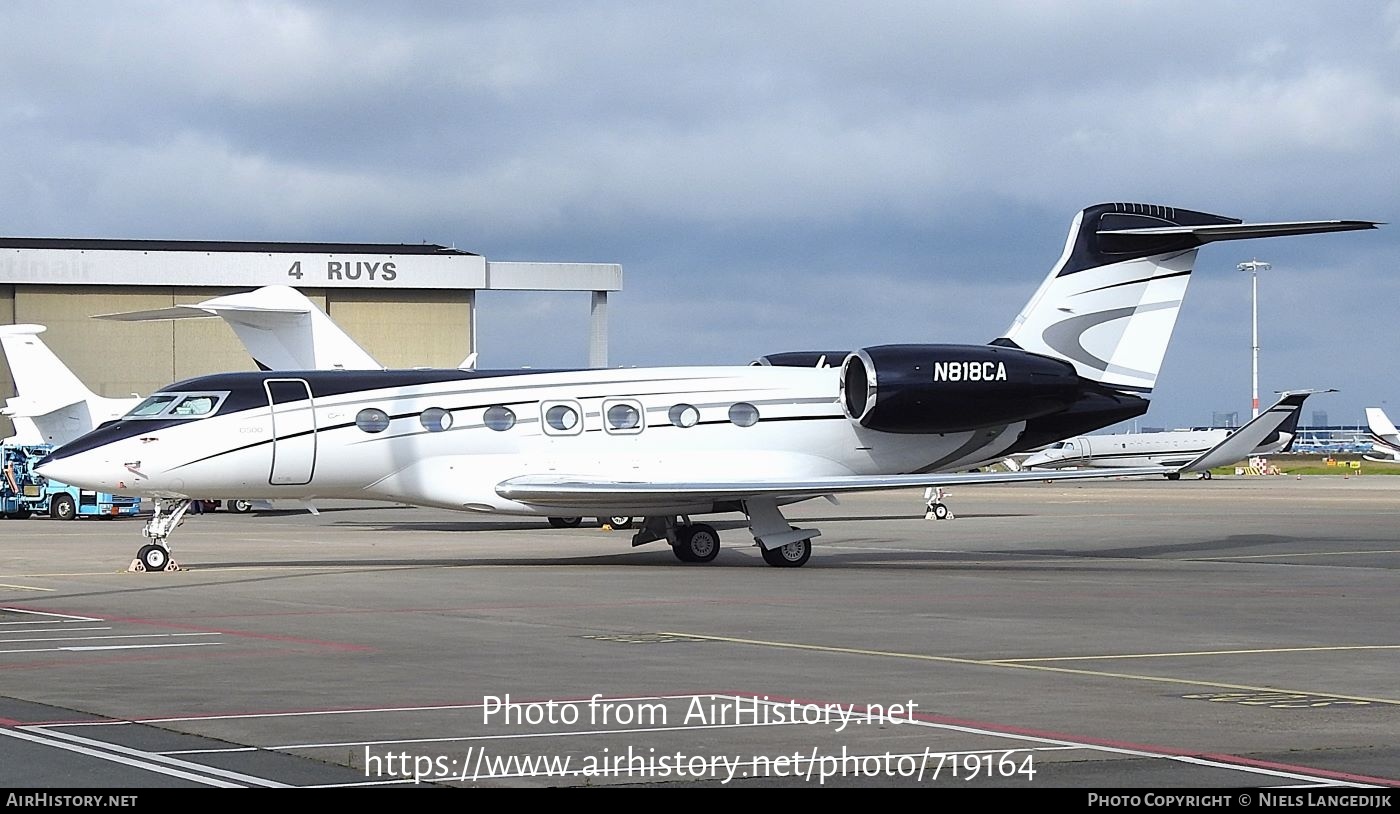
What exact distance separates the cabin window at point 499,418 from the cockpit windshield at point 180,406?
408cm

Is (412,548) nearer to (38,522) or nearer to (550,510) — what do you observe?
(550,510)

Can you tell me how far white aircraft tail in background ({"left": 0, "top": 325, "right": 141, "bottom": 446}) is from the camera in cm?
4928

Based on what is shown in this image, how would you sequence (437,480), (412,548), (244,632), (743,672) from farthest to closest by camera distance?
(412,548), (437,480), (244,632), (743,672)

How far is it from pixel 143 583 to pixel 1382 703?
16.8 m

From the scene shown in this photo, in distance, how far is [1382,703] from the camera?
1124 cm

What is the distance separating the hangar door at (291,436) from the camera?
83.0 feet

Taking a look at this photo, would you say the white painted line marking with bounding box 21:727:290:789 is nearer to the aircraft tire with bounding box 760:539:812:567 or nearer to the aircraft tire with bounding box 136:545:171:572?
the aircraft tire with bounding box 136:545:171:572

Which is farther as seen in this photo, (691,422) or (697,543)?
(697,543)

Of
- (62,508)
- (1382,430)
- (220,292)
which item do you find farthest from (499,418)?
(1382,430)

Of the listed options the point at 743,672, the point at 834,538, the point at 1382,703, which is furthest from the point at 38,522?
the point at 1382,703

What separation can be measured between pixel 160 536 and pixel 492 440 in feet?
17.4

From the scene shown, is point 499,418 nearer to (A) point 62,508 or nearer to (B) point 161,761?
(B) point 161,761

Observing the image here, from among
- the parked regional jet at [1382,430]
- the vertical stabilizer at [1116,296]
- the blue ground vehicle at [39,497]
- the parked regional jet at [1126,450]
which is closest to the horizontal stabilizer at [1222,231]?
the vertical stabilizer at [1116,296]

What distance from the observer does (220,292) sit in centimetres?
7044
